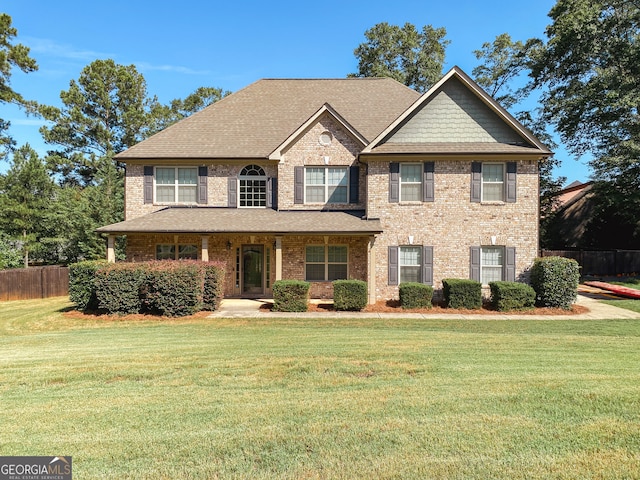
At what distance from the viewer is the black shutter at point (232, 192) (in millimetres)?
17141

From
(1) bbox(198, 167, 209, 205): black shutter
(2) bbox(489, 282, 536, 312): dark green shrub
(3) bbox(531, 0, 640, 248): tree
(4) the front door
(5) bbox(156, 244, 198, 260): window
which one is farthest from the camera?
(3) bbox(531, 0, 640, 248): tree

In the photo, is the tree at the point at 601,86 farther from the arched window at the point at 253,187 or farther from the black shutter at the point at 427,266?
the arched window at the point at 253,187

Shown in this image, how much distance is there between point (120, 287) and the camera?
12.5m

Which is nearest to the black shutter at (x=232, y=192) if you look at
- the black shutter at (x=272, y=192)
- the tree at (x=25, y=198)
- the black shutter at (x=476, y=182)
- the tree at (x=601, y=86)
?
the black shutter at (x=272, y=192)

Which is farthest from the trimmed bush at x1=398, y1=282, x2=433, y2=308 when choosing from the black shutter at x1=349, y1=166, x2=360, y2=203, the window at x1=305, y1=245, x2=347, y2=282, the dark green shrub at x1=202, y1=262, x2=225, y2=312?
the dark green shrub at x1=202, y1=262, x2=225, y2=312

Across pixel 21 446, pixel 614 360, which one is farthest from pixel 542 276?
pixel 21 446

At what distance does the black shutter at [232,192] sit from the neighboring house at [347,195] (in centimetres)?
5

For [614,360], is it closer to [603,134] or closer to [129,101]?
[603,134]

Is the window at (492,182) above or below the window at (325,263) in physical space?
above

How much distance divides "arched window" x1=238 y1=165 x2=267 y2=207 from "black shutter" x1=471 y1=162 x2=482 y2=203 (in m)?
9.11

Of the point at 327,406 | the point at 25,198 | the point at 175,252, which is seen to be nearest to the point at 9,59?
the point at 25,198

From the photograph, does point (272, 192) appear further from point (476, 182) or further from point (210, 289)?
point (476, 182)

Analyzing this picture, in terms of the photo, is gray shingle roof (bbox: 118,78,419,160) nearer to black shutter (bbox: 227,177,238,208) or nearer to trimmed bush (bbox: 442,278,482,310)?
black shutter (bbox: 227,177,238,208)

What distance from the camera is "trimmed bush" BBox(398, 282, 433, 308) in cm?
1374
